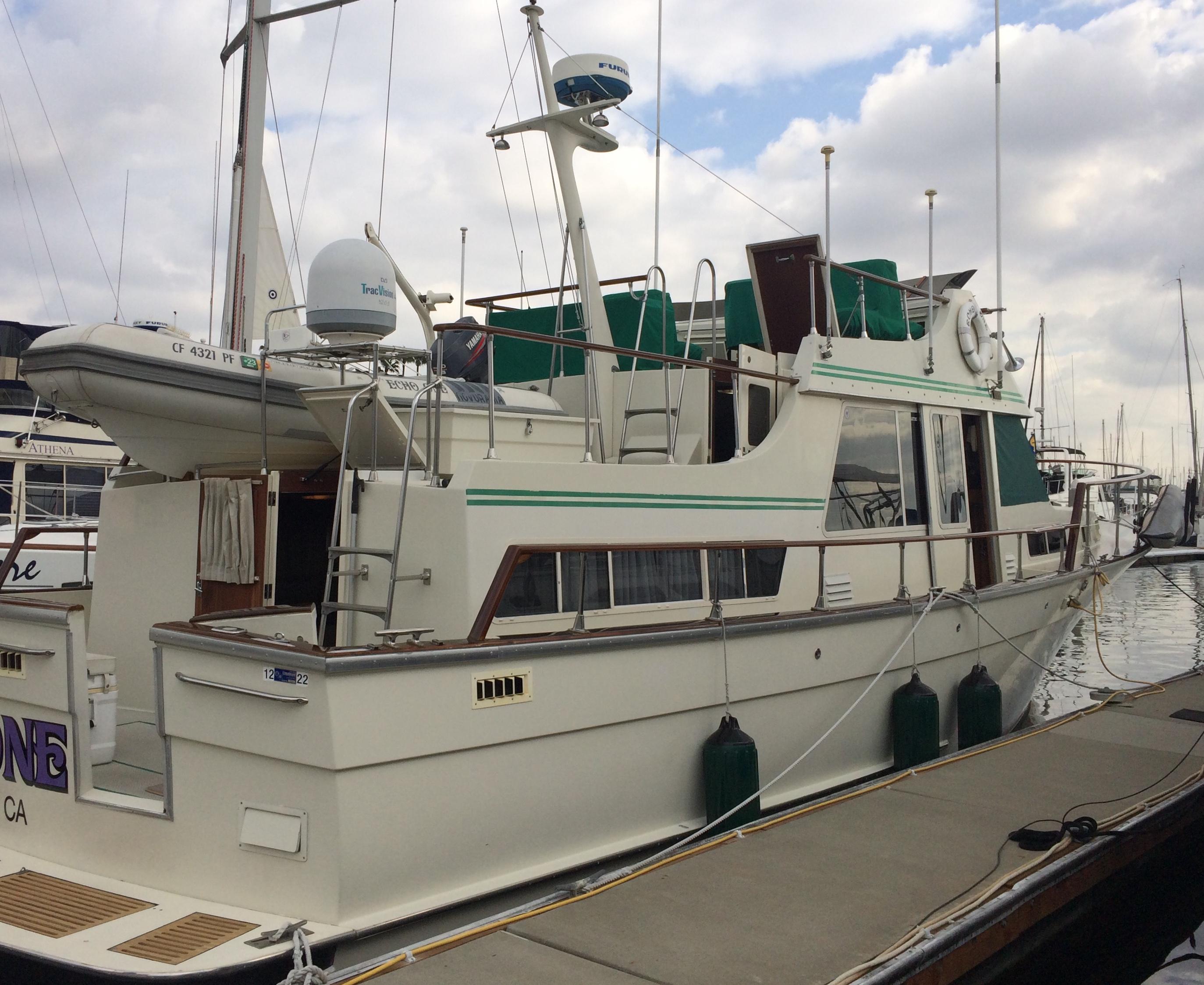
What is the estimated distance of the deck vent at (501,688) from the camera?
14.0 feet

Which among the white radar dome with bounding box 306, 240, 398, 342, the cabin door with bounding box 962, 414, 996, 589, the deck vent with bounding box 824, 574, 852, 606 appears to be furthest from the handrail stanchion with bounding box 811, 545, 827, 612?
the white radar dome with bounding box 306, 240, 398, 342

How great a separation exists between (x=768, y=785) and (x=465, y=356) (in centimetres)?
496

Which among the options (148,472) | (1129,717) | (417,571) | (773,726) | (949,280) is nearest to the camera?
(417,571)

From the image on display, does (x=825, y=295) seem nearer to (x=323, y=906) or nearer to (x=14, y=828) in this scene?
(x=323, y=906)

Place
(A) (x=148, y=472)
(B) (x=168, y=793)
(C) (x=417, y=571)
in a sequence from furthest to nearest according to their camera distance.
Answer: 1. (A) (x=148, y=472)
2. (C) (x=417, y=571)
3. (B) (x=168, y=793)

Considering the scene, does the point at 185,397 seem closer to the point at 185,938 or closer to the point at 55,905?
the point at 55,905

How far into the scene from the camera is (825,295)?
7094 millimetres

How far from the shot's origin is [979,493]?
8281 millimetres

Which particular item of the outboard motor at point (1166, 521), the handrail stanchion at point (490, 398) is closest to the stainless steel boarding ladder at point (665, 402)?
the handrail stanchion at point (490, 398)

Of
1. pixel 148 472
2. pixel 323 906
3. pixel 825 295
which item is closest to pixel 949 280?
pixel 825 295

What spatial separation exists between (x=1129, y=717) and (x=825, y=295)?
4.10 m

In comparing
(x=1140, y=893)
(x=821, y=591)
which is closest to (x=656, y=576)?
(x=821, y=591)

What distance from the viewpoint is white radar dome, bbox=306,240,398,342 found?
235 inches

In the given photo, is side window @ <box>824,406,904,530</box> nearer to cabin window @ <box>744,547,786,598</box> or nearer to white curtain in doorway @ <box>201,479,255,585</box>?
cabin window @ <box>744,547,786,598</box>
